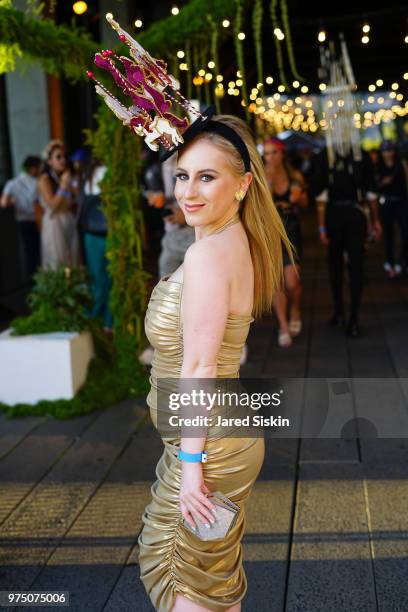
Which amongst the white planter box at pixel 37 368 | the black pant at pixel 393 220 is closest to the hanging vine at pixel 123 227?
the white planter box at pixel 37 368

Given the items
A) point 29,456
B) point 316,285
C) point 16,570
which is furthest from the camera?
point 316,285

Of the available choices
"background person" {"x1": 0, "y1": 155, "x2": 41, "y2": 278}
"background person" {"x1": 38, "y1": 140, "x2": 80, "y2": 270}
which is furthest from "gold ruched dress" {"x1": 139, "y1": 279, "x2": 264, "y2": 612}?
"background person" {"x1": 0, "y1": 155, "x2": 41, "y2": 278}

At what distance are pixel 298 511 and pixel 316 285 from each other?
724 cm

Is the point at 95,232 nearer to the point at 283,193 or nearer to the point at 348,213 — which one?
the point at 283,193

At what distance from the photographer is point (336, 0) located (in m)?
10.9

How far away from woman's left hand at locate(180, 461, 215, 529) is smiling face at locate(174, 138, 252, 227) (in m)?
0.68

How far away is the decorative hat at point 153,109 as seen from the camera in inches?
84.8

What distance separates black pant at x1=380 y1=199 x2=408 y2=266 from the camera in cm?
1080

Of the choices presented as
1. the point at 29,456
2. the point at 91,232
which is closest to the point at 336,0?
the point at 91,232

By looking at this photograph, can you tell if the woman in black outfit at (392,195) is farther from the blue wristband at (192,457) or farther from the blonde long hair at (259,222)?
the blue wristband at (192,457)

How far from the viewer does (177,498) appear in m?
2.20

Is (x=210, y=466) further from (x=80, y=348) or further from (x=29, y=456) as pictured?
(x=80, y=348)
